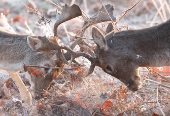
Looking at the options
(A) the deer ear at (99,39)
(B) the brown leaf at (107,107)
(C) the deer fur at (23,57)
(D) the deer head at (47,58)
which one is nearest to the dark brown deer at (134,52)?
(A) the deer ear at (99,39)

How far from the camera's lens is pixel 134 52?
343 centimetres

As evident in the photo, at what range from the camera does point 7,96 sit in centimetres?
439

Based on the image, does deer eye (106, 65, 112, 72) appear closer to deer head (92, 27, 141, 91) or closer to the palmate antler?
deer head (92, 27, 141, 91)

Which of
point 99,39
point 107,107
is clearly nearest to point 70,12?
point 99,39

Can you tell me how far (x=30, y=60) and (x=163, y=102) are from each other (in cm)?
217

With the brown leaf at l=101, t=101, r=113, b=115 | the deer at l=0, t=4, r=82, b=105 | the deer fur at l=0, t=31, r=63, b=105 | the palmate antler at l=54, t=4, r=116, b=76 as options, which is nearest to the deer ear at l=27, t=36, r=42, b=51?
the deer at l=0, t=4, r=82, b=105

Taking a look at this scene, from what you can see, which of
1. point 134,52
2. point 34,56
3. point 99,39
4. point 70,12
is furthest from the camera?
point 34,56

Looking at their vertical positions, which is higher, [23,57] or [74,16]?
[74,16]

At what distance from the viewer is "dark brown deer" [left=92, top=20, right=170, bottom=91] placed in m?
3.41

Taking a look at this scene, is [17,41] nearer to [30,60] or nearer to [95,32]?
[30,60]

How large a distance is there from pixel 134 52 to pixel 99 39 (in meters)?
0.56

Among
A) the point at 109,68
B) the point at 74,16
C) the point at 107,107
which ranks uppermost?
the point at 74,16

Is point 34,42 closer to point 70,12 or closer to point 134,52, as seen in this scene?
point 70,12

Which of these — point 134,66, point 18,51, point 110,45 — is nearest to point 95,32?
point 110,45
